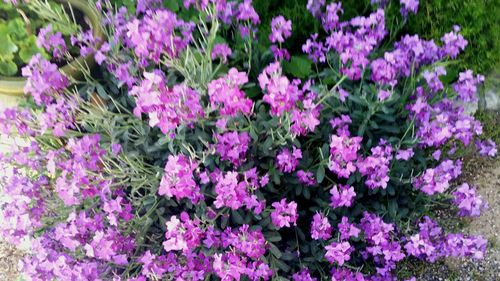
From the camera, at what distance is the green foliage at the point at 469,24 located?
280 centimetres

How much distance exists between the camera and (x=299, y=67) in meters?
2.59

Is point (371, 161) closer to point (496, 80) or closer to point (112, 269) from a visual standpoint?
point (112, 269)

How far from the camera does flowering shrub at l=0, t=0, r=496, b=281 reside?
1849mm

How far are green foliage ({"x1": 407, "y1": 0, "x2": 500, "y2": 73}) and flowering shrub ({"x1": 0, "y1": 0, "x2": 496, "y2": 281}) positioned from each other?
0.56m

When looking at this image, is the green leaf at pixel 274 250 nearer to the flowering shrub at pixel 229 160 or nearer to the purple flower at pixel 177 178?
the flowering shrub at pixel 229 160

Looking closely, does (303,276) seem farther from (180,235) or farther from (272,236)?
(180,235)

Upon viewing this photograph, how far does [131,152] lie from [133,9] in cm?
75

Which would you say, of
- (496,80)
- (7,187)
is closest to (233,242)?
(7,187)

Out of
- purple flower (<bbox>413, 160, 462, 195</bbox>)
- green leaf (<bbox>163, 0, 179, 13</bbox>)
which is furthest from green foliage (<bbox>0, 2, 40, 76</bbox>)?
purple flower (<bbox>413, 160, 462, 195</bbox>)

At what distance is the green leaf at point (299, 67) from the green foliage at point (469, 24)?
2.30 feet

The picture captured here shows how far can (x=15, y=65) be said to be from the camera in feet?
8.08

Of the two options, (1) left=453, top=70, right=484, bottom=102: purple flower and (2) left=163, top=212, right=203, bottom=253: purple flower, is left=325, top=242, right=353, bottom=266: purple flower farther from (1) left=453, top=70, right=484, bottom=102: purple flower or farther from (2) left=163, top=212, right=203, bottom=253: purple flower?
(1) left=453, top=70, right=484, bottom=102: purple flower

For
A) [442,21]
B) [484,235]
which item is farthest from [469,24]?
[484,235]

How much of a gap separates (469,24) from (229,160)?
161cm
